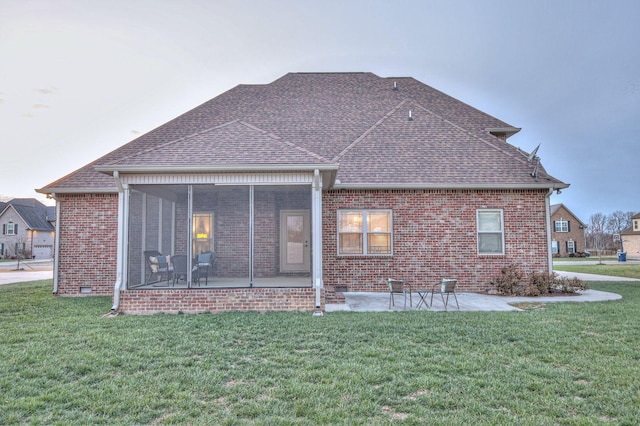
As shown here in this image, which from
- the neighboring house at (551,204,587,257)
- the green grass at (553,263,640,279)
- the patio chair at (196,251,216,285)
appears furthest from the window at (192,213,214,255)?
the neighboring house at (551,204,587,257)

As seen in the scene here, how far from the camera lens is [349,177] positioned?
11.6m

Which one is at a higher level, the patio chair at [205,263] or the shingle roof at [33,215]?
the shingle roof at [33,215]

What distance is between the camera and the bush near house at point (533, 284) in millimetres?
10688

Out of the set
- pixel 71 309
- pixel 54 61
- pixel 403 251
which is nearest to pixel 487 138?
pixel 403 251

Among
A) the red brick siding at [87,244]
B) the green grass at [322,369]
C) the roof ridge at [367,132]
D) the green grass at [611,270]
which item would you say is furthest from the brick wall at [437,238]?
the green grass at [611,270]

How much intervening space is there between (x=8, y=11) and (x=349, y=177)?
11.8 m

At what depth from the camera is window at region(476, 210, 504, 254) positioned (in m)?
11.5

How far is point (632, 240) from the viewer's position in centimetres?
5006

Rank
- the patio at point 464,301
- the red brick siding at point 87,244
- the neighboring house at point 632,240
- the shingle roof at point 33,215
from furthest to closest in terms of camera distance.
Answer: the neighboring house at point 632,240, the shingle roof at point 33,215, the red brick siding at point 87,244, the patio at point 464,301

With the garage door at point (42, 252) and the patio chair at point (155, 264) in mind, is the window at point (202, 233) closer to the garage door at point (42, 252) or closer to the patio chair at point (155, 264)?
the patio chair at point (155, 264)

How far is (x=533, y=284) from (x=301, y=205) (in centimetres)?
709

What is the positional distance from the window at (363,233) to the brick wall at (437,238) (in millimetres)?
178

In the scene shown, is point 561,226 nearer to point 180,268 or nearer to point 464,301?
point 464,301

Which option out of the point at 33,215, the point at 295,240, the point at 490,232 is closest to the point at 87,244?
the point at 295,240
